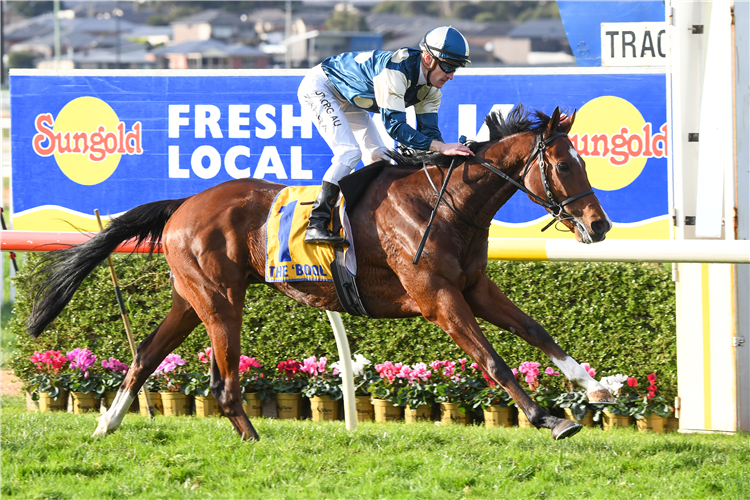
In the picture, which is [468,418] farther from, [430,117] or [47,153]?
[47,153]

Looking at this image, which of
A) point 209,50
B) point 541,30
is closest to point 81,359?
point 209,50

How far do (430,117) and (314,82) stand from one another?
648 millimetres

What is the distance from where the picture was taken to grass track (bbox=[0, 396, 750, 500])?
3.76 meters

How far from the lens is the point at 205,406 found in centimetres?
621

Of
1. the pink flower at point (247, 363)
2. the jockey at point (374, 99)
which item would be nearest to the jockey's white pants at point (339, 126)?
the jockey at point (374, 99)

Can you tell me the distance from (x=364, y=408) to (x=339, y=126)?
2.36 m

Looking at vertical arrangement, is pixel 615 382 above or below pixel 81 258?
below

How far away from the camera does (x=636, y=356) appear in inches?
231

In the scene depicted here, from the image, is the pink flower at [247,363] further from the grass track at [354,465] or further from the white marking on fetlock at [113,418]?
the white marking on fetlock at [113,418]

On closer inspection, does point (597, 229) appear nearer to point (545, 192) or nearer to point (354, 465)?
point (545, 192)

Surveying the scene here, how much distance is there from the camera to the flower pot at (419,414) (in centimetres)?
604

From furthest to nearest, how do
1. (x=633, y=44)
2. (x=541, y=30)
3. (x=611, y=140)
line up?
(x=541, y=30) < (x=633, y=44) < (x=611, y=140)

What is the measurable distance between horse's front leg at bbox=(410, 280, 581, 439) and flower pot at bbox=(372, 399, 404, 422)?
2.00 m

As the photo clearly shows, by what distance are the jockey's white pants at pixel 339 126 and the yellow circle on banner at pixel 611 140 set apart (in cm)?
262
